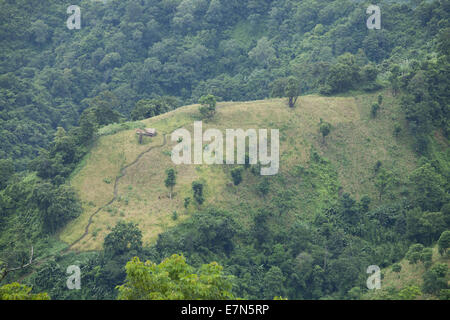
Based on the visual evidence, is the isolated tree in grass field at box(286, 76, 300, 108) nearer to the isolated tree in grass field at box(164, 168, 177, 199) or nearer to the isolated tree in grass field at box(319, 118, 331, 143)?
the isolated tree in grass field at box(319, 118, 331, 143)

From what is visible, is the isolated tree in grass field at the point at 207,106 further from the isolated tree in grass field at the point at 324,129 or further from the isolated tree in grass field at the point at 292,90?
the isolated tree in grass field at the point at 324,129

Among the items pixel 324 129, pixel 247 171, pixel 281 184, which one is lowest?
pixel 281 184

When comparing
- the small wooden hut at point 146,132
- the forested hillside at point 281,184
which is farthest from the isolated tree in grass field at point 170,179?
the small wooden hut at point 146,132

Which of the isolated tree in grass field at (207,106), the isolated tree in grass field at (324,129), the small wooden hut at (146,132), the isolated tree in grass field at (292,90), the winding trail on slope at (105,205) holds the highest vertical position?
the isolated tree in grass field at (292,90)

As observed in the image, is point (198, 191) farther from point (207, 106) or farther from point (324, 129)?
Result: point (324, 129)

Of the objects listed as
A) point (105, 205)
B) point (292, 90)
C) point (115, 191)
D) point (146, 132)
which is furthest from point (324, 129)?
point (105, 205)

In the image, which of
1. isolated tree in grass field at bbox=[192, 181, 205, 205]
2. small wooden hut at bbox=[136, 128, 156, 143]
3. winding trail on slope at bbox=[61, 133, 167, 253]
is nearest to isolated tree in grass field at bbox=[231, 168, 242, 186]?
isolated tree in grass field at bbox=[192, 181, 205, 205]
